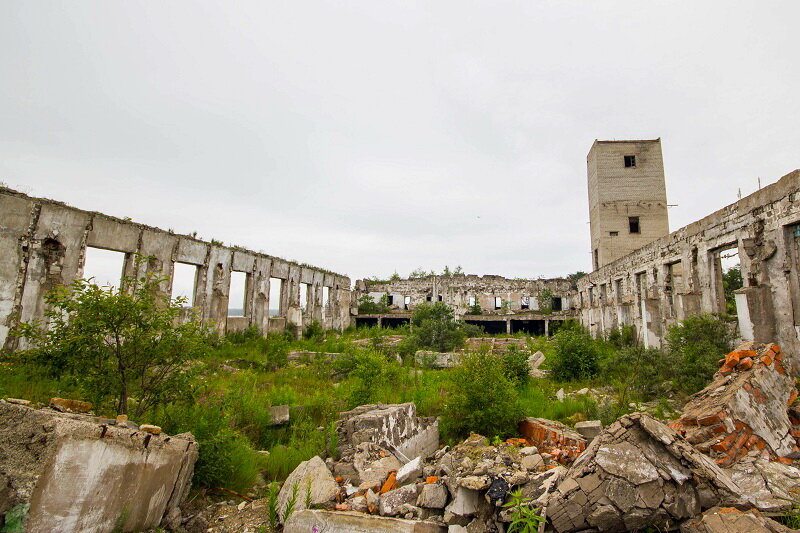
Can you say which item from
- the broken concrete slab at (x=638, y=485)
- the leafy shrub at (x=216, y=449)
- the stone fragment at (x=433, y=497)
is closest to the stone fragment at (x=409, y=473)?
the stone fragment at (x=433, y=497)

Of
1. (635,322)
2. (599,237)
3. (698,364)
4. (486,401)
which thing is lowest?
(486,401)

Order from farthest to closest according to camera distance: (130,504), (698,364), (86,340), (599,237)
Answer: (599,237) < (698,364) < (86,340) < (130,504)

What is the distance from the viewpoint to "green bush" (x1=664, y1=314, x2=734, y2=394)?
8117 mm

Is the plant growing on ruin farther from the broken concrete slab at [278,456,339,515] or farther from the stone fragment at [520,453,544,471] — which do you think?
the broken concrete slab at [278,456,339,515]

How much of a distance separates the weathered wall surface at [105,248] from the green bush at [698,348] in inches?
366

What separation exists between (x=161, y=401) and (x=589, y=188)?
85.2 feet

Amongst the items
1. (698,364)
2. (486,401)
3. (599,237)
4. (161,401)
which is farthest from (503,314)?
(161,401)

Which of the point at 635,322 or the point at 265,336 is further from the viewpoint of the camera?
the point at 265,336

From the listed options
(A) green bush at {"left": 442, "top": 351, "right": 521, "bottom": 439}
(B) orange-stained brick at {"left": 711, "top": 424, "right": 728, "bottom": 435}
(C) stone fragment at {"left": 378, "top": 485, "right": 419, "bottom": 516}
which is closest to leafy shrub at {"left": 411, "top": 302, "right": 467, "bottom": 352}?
(A) green bush at {"left": 442, "top": 351, "right": 521, "bottom": 439}

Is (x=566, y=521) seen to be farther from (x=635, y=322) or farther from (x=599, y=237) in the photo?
(x=599, y=237)

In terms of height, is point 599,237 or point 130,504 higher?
point 599,237

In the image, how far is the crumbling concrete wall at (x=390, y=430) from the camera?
18.5 ft

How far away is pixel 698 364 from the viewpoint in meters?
8.26

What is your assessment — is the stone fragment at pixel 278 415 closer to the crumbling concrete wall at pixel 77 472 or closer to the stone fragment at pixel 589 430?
the crumbling concrete wall at pixel 77 472
